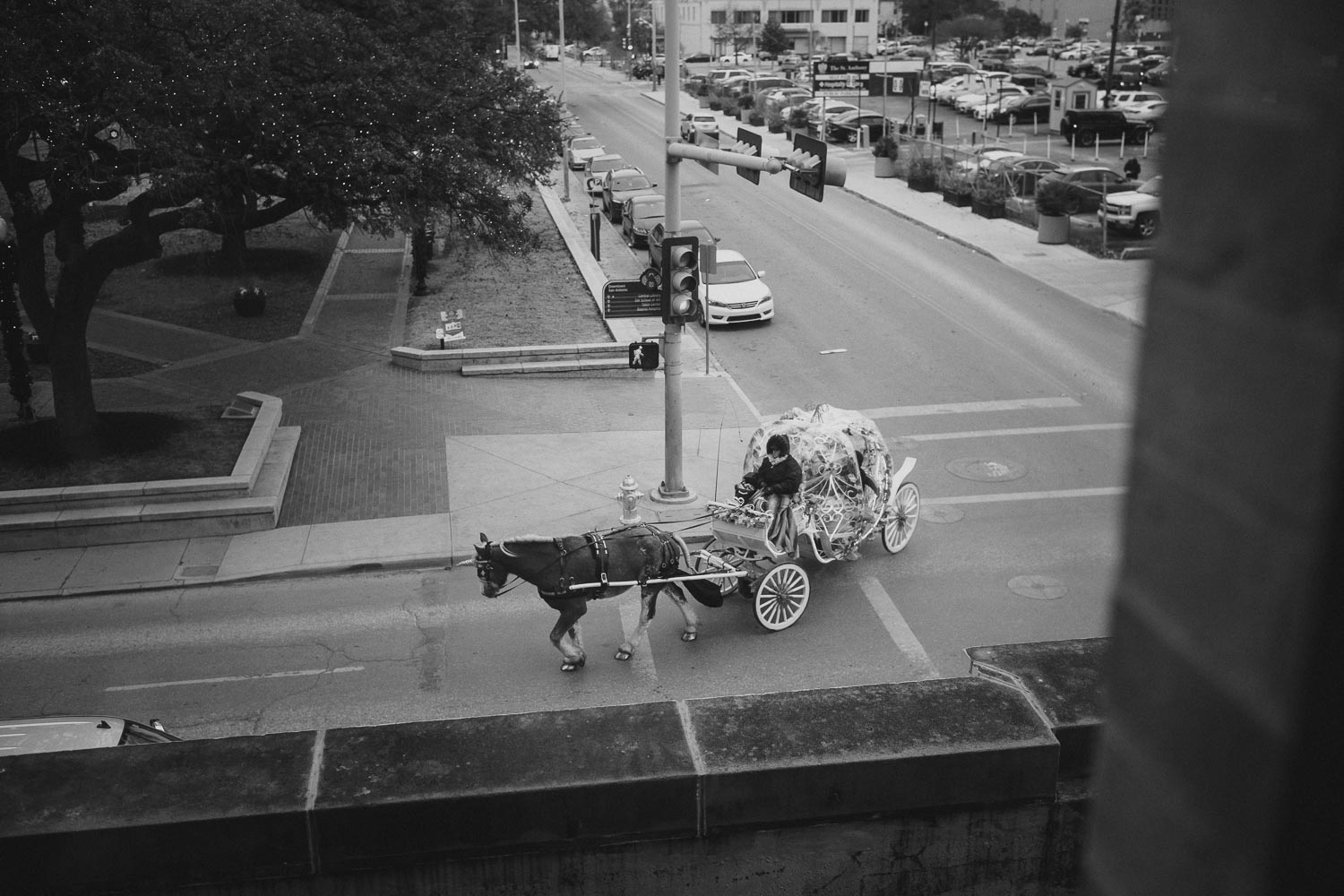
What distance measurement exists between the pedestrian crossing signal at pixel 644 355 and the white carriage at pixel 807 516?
10.6ft

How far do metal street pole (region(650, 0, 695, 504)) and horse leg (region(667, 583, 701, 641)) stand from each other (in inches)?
155

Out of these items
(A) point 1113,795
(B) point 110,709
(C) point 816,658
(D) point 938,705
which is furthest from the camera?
(C) point 816,658

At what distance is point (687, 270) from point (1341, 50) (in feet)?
49.6

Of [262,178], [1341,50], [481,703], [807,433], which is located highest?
[1341,50]

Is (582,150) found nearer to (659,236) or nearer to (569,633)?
(659,236)

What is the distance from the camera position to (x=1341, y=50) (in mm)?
1009

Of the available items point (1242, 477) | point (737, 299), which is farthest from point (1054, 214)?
point (1242, 477)

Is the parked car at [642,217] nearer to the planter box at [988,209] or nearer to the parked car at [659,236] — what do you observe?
the parked car at [659,236]

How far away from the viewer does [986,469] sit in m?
18.1

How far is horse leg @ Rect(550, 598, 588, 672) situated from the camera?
12.0m

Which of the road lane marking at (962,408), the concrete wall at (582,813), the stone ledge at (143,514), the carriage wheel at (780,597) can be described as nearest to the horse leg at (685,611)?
the carriage wheel at (780,597)

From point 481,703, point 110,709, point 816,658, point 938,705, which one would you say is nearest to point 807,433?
point 816,658

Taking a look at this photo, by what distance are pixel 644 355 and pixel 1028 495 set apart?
5.65 meters

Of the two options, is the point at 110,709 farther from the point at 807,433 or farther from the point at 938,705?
the point at 938,705
